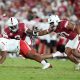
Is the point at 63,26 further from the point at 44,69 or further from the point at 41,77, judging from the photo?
the point at 41,77

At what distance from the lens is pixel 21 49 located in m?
13.1

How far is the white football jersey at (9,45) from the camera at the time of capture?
13117 mm

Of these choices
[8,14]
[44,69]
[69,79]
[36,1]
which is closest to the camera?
[69,79]

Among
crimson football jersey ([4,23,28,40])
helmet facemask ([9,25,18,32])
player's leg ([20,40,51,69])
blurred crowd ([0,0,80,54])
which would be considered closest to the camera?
player's leg ([20,40,51,69])

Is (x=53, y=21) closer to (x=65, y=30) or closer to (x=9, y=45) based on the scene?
(x=65, y=30)

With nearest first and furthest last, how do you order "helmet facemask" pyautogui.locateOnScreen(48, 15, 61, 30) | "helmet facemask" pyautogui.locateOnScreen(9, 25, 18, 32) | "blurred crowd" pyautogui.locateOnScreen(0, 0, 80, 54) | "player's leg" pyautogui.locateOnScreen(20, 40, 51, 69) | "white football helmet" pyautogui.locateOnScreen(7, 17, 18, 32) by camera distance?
1. "player's leg" pyautogui.locateOnScreen(20, 40, 51, 69)
2. "helmet facemask" pyautogui.locateOnScreen(48, 15, 61, 30)
3. "white football helmet" pyautogui.locateOnScreen(7, 17, 18, 32)
4. "helmet facemask" pyautogui.locateOnScreen(9, 25, 18, 32)
5. "blurred crowd" pyautogui.locateOnScreen(0, 0, 80, 54)

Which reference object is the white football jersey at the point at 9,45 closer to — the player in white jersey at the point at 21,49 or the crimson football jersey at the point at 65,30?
the player in white jersey at the point at 21,49

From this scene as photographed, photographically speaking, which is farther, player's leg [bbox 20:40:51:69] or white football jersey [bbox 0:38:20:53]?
white football jersey [bbox 0:38:20:53]

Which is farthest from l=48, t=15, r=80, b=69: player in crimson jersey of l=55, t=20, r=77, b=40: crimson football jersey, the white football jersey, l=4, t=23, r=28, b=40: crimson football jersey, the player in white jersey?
the white football jersey

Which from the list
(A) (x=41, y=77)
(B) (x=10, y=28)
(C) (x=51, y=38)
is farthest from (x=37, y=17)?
(A) (x=41, y=77)

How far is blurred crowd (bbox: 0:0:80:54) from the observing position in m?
19.8

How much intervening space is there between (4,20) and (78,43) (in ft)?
24.4

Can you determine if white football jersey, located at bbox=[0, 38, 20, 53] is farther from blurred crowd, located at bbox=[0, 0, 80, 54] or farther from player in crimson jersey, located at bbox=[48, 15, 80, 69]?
blurred crowd, located at bbox=[0, 0, 80, 54]

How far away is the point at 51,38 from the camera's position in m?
19.8
